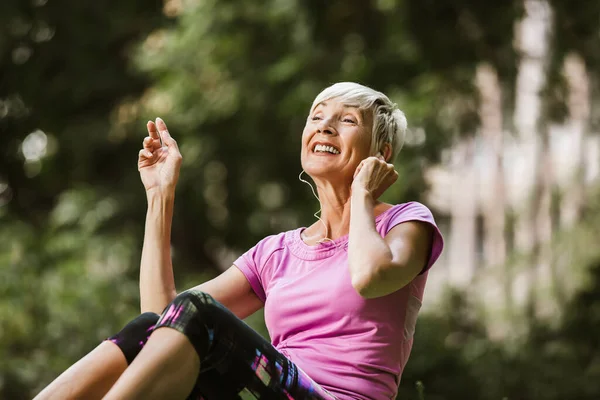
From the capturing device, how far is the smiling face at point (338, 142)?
8.94 ft

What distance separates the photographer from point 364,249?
2.36 meters

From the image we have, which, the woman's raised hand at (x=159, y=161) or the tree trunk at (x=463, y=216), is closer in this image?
the woman's raised hand at (x=159, y=161)

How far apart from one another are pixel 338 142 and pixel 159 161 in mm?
607

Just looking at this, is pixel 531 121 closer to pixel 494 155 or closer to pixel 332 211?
pixel 494 155

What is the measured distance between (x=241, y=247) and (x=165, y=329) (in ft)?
27.8

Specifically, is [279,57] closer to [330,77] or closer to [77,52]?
[330,77]

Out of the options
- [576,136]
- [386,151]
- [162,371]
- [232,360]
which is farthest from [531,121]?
[162,371]

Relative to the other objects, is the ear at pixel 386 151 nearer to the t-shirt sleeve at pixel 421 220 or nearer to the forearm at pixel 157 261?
the t-shirt sleeve at pixel 421 220

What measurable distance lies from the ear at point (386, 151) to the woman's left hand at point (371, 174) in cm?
15

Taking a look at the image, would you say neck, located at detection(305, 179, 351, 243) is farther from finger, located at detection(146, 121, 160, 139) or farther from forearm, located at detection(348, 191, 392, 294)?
finger, located at detection(146, 121, 160, 139)

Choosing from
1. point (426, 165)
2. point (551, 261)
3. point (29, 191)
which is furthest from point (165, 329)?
point (29, 191)

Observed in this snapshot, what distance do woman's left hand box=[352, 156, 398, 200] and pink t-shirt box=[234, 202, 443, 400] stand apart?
0.10 meters

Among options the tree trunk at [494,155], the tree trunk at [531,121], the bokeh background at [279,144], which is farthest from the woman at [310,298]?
the tree trunk at [494,155]

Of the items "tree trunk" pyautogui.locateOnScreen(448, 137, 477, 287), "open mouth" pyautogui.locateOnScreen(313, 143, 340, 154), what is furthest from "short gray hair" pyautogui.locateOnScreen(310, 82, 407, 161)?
"tree trunk" pyautogui.locateOnScreen(448, 137, 477, 287)
